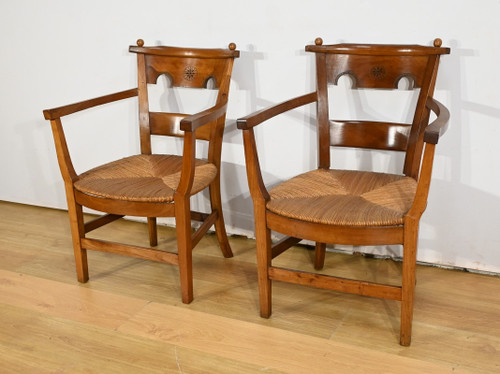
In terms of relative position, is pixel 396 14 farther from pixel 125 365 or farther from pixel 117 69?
pixel 125 365

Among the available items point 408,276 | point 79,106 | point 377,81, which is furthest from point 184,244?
point 377,81

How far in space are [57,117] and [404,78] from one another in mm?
1325

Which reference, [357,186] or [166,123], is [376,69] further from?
[166,123]

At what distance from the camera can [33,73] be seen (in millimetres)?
3199

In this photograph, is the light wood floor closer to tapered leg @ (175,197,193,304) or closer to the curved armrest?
tapered leg @ (175,197,193,304)

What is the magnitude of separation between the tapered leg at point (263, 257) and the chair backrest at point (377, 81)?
1.49 ft

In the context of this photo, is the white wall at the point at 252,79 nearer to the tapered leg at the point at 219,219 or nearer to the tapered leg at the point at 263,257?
the tapered leg at the point at 219,219

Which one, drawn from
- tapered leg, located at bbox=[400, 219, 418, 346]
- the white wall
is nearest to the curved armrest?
tapered leg, located at bbox=[400, 219, 418, 346]

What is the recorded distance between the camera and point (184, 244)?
228 cm

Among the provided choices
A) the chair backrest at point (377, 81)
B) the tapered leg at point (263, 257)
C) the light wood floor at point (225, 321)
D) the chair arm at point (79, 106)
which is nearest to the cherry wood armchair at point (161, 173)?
the chair arm at point (79, 106)

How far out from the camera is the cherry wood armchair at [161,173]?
7.31ft

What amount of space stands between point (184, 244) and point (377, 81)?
92 centimetres

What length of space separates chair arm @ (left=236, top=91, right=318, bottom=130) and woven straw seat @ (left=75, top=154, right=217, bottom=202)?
39cm

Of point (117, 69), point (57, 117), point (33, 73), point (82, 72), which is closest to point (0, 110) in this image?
point (33, 73)
